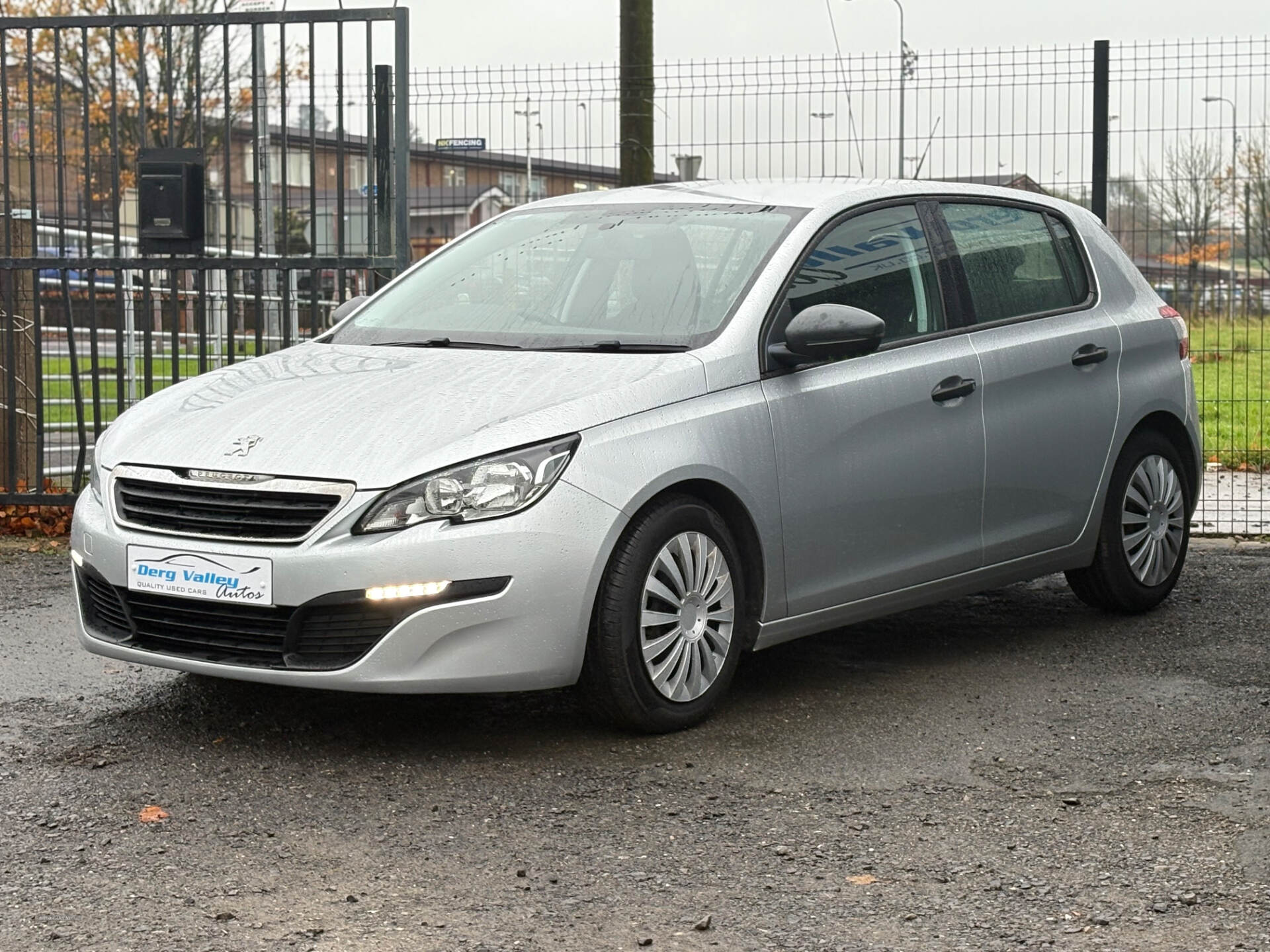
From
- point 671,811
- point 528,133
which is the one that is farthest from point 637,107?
point 671,811

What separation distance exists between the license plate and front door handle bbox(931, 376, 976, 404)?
2.38 metres

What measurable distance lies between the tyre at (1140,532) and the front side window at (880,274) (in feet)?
4.03

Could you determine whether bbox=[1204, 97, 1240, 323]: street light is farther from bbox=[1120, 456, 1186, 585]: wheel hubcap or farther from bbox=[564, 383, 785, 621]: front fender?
bbox=[564, 383, 785, 621]: front fender

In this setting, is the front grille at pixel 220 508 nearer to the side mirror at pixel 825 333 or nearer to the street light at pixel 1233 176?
the side mirror at pixel 825 333

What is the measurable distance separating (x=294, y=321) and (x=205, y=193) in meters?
0.87

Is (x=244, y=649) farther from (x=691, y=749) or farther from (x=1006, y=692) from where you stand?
(x=1006, y=692)

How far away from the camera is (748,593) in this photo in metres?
5.47

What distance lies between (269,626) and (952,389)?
248cm

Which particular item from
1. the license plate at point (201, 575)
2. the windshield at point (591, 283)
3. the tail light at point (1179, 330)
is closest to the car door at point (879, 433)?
the windshield at point (591, 283)

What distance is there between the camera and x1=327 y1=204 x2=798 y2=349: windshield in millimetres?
5652

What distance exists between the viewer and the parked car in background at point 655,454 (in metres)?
4.80

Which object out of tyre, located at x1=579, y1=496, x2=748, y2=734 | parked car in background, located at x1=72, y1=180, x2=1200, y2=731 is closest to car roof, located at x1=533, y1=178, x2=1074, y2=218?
parked car in background, located at x1=72, y1=180, x2=1200, y2=731

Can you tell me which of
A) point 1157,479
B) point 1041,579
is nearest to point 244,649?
point 1157,479

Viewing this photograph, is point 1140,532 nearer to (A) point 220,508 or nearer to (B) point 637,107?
(A) point 220,508
